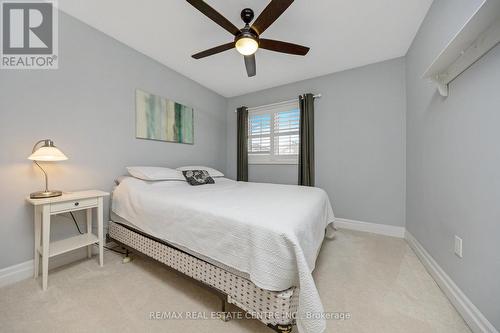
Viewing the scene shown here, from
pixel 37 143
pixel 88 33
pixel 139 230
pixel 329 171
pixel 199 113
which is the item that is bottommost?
pixel 139 230

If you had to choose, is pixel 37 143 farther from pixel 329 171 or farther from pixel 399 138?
pixel 399 138

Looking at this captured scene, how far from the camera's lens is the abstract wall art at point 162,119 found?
2.39m

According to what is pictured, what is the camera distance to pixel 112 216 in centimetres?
203

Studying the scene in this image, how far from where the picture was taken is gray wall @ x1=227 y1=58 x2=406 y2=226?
8.16ft

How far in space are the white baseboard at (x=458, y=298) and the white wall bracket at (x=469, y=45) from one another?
145 cm

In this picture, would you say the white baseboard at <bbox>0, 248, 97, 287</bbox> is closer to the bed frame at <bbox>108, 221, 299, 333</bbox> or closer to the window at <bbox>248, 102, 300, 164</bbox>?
the bed frame at <bbox>108, 221, 299, 333</bbox>

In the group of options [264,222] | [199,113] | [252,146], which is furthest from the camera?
[252,146]

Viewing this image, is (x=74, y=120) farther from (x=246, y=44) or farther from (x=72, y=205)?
(x=246, y=44)

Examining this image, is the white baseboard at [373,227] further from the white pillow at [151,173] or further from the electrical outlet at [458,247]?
the white pillow at [151,173]

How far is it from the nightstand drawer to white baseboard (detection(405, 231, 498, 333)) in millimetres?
2882

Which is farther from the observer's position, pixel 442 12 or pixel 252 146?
pixel 252 146

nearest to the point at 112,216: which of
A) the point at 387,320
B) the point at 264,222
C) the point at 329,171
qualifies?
the point at 264,222

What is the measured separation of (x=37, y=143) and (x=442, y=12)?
365 centimetres

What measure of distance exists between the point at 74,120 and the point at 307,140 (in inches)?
118
